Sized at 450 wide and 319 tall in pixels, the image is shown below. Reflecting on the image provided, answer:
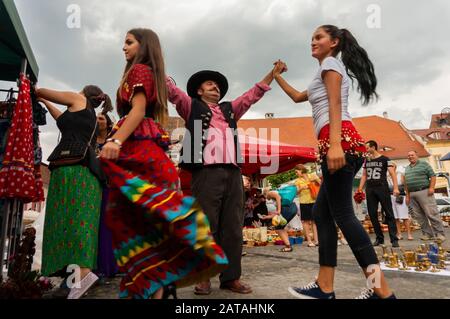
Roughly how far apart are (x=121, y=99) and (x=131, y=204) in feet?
2.44

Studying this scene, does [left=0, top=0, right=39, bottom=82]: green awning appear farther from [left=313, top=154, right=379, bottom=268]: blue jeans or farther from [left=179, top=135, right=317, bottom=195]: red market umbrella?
[left=179, top=135, right=317, bottom=195]: red market umbrella

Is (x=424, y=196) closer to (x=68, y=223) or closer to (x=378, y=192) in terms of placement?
(x=378, y=192)

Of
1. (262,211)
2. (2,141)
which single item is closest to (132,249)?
(2,141)

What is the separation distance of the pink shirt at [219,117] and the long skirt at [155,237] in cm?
106

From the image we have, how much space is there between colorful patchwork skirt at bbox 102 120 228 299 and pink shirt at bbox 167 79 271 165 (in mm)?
1063

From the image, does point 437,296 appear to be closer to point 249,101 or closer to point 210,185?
point 210,185

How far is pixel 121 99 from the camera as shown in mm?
1977

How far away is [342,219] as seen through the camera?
2.03m

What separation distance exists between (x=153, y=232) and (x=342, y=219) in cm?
121

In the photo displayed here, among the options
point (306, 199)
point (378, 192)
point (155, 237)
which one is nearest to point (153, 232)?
point (155, 237)

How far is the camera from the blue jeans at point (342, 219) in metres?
1.97

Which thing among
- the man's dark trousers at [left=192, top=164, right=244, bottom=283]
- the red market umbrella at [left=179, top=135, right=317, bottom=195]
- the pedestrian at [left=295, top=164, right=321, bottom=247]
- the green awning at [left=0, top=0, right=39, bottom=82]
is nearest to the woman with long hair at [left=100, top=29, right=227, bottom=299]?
the man's dark trousers at [left=192, top=164, right=244, bottom=283]

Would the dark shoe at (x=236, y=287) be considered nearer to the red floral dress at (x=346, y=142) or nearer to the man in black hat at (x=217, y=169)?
the man in black hat at (x=217, y=169)

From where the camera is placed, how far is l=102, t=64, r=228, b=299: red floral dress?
1.45 m
